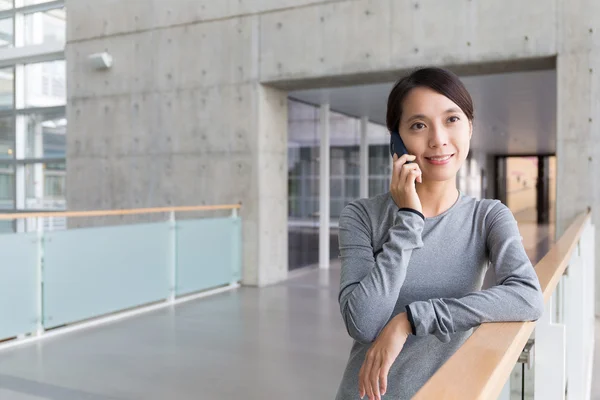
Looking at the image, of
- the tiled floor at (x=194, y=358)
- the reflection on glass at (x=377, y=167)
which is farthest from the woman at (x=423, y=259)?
the reflection on glass at (x=377, y=167)

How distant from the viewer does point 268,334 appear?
18.5ft

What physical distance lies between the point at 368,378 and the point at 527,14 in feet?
20.7

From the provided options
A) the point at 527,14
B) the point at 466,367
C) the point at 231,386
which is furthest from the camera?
the point at 527,14

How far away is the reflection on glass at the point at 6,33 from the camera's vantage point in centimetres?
1201

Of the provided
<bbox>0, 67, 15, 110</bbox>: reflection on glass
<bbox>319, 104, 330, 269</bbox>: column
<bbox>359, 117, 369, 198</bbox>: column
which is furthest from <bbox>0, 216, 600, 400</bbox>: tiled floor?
<bbox>0, 67, 15, 110</bbox>: reflection on glass

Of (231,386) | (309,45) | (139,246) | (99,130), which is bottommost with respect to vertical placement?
(231,386)

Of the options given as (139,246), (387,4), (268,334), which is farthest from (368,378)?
(387,4)

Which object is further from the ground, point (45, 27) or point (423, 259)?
A: point (45, 27)

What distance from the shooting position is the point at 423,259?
1.32 metres

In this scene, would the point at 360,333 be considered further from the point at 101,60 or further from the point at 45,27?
the point at 45,27

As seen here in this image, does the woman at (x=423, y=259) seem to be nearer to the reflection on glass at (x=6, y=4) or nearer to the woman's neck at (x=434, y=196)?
the woman's neck at (x=434, y=196)

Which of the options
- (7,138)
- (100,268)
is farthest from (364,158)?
(7,138)

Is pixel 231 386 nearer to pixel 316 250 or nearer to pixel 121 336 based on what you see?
pixel 121 336

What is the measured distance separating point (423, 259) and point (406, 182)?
181 millimetres
